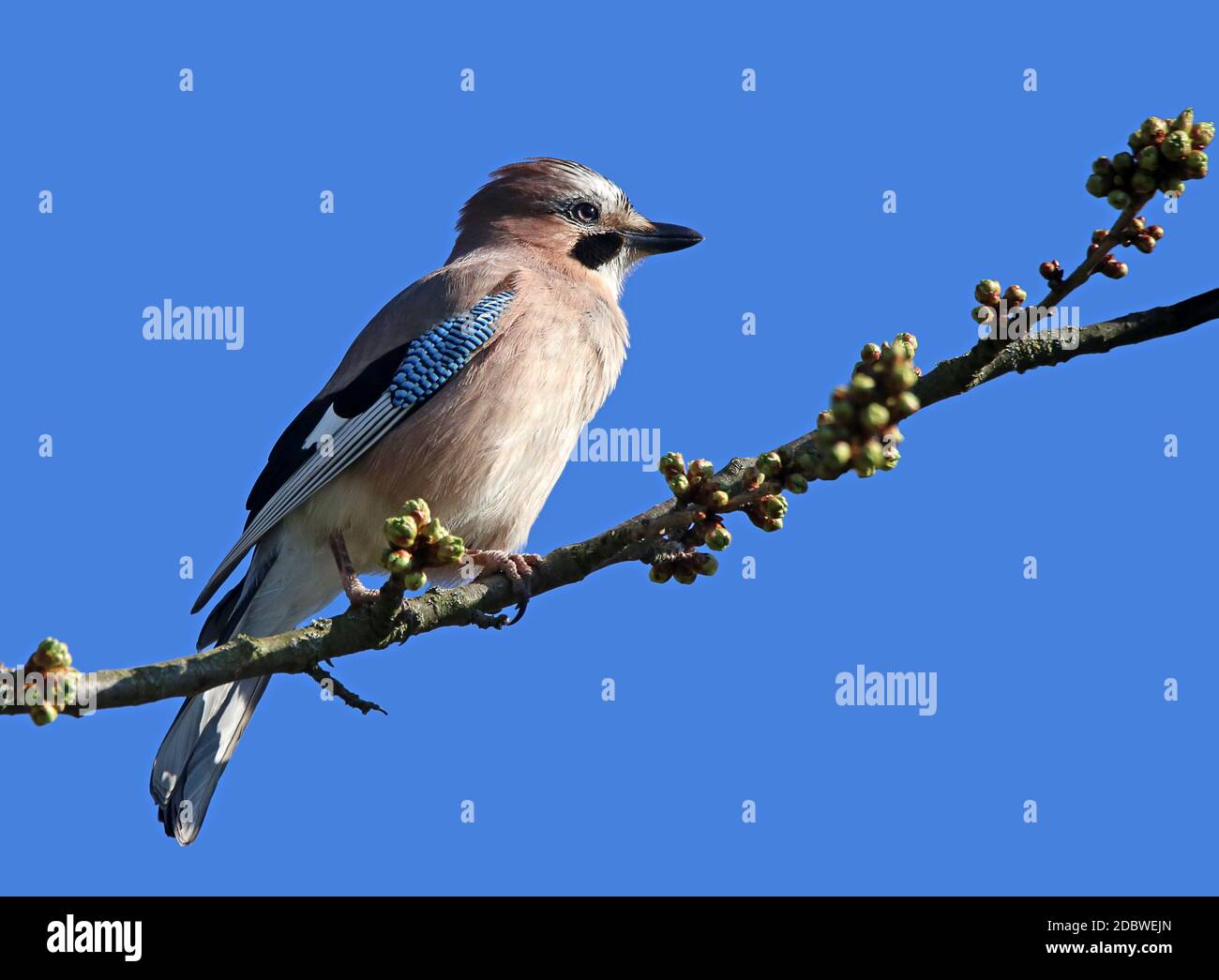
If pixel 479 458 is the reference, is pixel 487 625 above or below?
below

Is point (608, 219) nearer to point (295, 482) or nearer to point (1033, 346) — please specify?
point (295, 482)

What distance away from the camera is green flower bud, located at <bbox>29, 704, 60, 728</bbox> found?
3.85 meters

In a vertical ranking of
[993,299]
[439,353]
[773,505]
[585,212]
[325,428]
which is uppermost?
[585,212]

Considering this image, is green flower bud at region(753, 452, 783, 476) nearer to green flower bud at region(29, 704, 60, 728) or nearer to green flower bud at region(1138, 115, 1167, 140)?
green flower bud at region(1138, 115, 1167, 140)

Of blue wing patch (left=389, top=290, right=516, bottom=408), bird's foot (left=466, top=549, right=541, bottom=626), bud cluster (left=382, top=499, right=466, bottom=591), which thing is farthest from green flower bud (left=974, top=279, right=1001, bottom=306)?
blue wing patch (left=389, top=290, right=516, bottom=408)

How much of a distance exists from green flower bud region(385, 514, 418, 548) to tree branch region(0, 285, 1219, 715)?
329 millimetres

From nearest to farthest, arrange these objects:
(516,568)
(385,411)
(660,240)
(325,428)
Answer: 1. (516,568)
2. (385,411)
3. (325,428)
4. (660,240)

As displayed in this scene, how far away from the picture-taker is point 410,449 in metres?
6.88

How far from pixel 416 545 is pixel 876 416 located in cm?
150

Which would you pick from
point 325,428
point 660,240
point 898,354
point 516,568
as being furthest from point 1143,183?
point 660,240

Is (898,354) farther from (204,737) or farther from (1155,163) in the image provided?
(204,737)

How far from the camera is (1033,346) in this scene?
4836 millimetres
